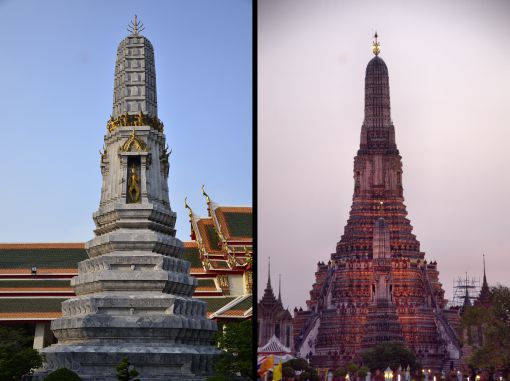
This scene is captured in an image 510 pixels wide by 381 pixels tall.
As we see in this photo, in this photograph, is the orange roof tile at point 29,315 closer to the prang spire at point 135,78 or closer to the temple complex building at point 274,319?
the prang spire at point 135,78

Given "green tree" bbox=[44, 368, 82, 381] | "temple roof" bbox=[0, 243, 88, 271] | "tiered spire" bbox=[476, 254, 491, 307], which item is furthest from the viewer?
"tiered spire" bbox=[476, 254, 491, 307]

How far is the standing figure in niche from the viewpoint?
1452 centimetres

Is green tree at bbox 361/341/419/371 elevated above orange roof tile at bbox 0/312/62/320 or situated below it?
below

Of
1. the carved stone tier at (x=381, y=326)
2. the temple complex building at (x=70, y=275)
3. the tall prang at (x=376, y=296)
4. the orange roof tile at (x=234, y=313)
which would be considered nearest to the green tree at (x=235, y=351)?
the orange roof tile at (x=234, y=313)

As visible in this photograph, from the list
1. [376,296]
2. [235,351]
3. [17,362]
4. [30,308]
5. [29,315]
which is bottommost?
[17,362]

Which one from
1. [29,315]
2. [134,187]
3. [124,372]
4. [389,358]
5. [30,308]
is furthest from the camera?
[389,358]

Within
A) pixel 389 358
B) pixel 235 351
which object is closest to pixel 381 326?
pixel 389 358

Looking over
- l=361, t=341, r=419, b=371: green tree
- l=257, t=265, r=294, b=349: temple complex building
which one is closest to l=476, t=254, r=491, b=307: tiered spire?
l=361, t=341, r=419, b=371: green tree

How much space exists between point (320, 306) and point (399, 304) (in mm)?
2175

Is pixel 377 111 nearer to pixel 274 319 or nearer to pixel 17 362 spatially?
pixel 274 319

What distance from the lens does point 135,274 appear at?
1386cm

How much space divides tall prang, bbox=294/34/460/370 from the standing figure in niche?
14.8 meters

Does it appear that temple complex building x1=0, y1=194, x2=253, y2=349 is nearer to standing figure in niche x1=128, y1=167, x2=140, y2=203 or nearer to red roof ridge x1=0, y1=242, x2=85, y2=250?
red roof ridge x1=0, y1=242, x2=85, y2=250

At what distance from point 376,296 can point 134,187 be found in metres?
16.1
